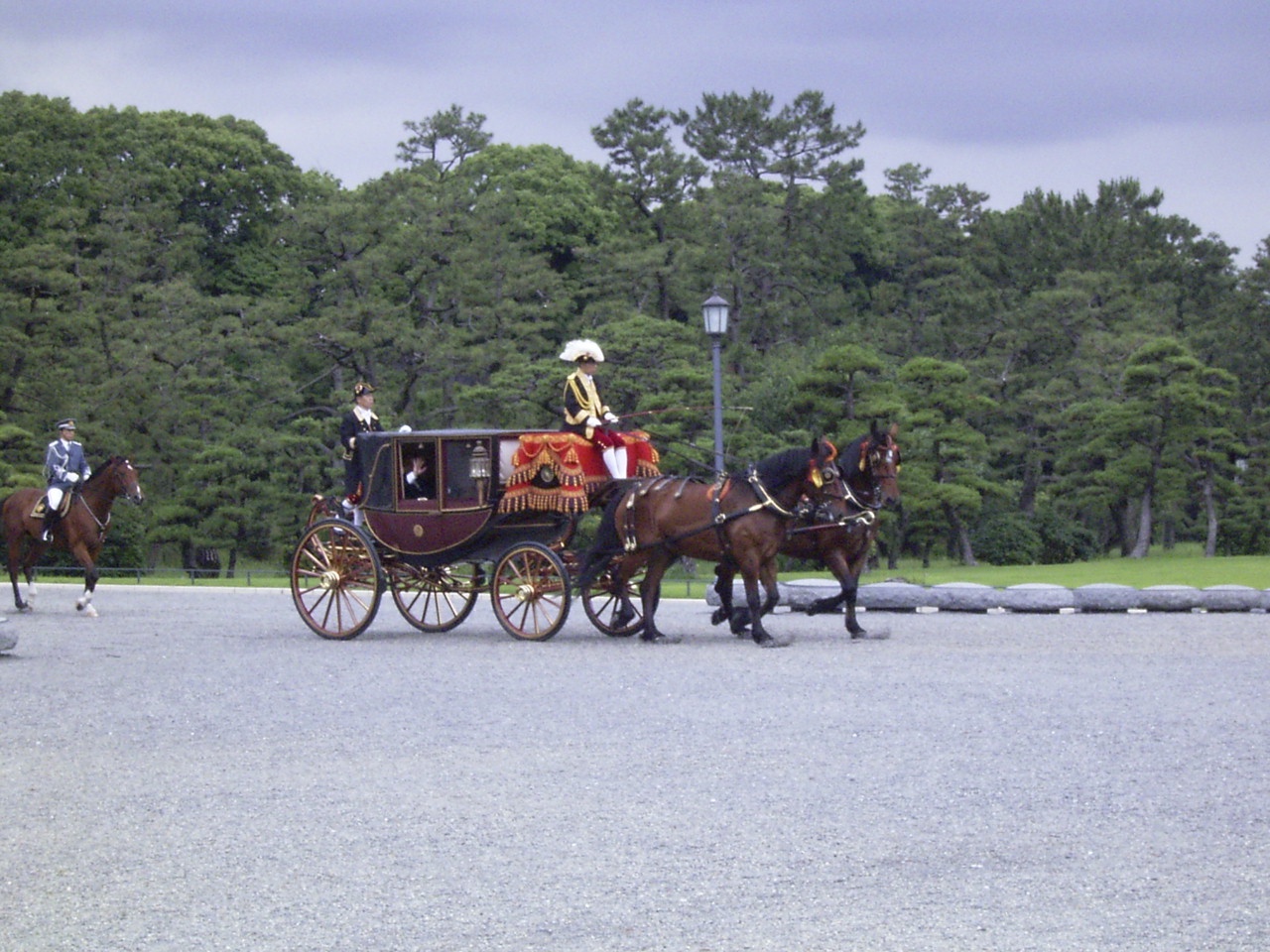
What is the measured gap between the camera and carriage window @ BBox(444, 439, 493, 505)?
48.8 feet

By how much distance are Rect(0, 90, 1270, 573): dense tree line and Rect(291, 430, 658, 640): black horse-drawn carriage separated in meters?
17.8

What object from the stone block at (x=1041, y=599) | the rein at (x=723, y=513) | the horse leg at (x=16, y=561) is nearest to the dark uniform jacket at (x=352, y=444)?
the rein at (x=723, y=513)

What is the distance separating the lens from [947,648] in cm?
1327

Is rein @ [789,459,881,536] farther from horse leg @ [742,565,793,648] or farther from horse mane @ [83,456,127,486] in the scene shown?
horse mane @ [83,456,127,486]

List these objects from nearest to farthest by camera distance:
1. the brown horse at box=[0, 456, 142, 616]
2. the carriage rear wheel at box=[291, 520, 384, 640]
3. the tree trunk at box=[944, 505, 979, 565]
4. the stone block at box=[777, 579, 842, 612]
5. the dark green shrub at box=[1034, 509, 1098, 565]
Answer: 1. the carriage rear wheel at box=[291, 520, 384, 640]
2. the stone block at box=[777, 579, 842, 612]
3. the brown horse at box=[0, 456, 142, 616]
4. the tree trunk at box=[944, 505, 979, 565]
5. the dark green shrub at box=[1034, 509, 1098, 565]

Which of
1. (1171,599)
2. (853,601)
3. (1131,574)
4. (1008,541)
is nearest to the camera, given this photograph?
(853,601)

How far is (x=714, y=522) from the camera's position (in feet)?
45.9

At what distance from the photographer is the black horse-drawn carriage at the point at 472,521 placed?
14.3 metres

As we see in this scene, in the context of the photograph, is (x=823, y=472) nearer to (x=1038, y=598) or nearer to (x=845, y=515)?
(x=845, y=515)

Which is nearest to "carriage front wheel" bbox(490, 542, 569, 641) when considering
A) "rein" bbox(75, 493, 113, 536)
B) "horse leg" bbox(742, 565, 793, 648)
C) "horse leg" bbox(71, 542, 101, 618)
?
"horse leg" bbox(742, 565, 793, 648)

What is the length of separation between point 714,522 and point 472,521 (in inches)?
96.3

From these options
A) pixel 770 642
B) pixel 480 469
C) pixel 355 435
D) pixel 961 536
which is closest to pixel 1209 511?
pixel 961 536

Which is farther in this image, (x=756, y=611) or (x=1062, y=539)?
(x=1062, y=539)

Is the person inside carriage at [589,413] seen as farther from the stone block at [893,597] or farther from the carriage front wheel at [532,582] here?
the stone block at [893,597]
